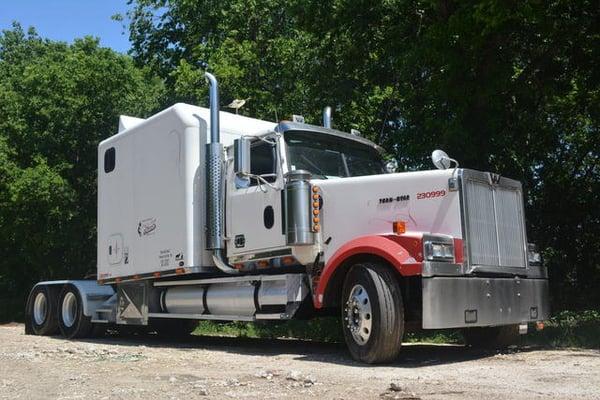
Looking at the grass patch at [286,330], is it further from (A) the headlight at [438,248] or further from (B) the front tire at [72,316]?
(A) the headlight at [438,248]

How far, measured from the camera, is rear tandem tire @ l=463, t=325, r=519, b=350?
9711mm

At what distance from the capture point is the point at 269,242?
977 cm

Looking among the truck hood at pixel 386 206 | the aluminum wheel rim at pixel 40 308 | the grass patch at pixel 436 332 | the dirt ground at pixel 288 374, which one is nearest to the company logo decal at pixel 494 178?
the truck hood at pixel 386 206

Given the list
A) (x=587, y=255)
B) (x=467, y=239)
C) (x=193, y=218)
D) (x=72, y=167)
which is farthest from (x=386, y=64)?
(x=72, y=167)

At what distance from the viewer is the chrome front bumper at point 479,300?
25.2 ft

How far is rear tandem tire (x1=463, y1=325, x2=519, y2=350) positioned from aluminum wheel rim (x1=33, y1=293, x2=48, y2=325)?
8.68 meters

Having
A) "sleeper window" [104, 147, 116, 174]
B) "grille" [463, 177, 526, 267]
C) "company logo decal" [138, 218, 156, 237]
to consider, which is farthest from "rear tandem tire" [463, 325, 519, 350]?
"sleeper window" [104, 147, 116, 174]

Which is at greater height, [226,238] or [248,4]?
[248,4]

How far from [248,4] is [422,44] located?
11651mm

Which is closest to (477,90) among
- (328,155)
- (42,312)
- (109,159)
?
(328,155)

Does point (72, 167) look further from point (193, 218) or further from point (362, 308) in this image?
point (362, 308)

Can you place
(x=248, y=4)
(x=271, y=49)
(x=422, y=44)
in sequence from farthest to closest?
(x=248, y=4)
(x=271, y=49)
(x=422, y=44)

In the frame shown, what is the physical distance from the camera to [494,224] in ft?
28.8

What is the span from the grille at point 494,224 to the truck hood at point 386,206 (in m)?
0.26
